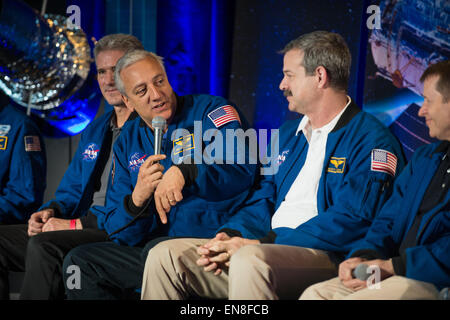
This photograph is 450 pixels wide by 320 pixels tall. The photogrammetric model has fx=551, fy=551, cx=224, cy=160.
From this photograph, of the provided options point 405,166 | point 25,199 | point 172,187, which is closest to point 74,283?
point 172,187

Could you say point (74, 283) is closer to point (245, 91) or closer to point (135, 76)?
point (135, 76)

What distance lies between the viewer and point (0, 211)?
2.93m

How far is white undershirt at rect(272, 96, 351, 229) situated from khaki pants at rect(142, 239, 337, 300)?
209 millimetres

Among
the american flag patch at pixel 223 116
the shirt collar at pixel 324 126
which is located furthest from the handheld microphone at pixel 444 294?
the american flag patch at pixel 223 116

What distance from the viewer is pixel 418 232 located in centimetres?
173

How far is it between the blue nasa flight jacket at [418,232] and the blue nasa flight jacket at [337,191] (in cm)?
8

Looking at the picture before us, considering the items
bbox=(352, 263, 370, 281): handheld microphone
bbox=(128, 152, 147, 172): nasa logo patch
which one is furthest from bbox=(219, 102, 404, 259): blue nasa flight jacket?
bbox=(128, 152, 147, 172): nasa logo patch

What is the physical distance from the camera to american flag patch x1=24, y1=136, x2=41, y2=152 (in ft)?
9.86

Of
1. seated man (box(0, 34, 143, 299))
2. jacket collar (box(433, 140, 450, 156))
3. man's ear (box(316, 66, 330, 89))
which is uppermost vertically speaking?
man's ear (box(316, 66, 330, 89))

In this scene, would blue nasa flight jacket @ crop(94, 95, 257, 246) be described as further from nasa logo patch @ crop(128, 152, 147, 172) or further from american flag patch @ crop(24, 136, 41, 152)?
american flag patch @ crop(24, 136, 41, 152)
